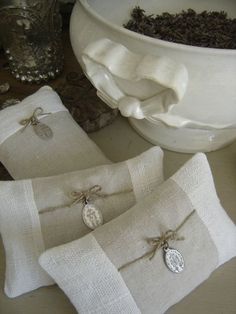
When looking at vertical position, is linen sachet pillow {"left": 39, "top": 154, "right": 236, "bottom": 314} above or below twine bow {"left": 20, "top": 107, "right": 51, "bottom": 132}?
above

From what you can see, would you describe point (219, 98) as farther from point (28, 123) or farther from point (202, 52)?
point (28, 123)

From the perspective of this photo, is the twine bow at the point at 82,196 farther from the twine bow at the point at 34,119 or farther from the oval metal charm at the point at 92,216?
the twine bow at the point at 34,119

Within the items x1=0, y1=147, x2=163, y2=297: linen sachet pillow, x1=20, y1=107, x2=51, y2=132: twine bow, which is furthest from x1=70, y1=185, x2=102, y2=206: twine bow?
x1=20, y1=107, x2=51, y2=132: twine bow

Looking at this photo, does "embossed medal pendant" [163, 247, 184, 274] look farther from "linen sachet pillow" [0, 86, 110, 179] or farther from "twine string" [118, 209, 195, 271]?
"linen sachet pillow" [0, 86, 110, 179]

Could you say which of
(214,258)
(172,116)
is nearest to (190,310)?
(214,258)

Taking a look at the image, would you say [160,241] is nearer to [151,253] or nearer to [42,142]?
[151,253]
